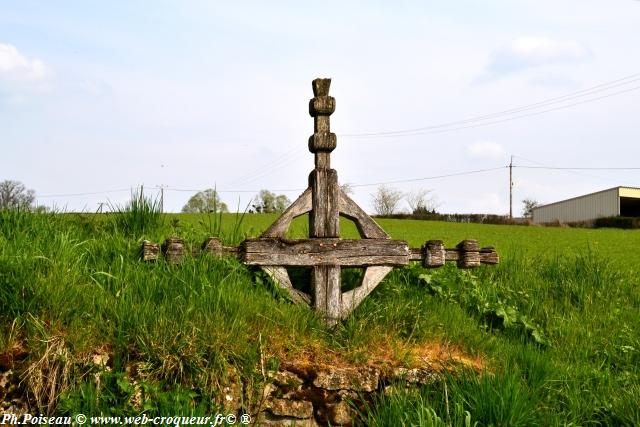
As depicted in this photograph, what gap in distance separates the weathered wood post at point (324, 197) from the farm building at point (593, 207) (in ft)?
136

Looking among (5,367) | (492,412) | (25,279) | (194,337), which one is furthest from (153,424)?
(492,412)

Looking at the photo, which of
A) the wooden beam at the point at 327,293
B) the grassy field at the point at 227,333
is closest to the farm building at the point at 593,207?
the grassy field at the point at 227,333

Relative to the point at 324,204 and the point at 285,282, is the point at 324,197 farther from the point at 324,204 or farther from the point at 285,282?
the point at 285,282

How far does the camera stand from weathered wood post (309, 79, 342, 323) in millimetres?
6199

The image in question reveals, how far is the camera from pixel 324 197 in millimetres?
6371

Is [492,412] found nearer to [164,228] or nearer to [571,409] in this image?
[571,409]

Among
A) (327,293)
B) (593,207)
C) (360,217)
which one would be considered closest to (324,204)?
(360,217)

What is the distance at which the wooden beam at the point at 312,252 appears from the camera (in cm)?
616

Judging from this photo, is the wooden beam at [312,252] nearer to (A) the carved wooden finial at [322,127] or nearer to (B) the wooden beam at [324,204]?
(B) the wooden beam at [324,204]

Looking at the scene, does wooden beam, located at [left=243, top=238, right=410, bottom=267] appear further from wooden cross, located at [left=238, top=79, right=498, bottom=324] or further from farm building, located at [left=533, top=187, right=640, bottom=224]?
farm building, located at [left=533, top=187, right=640, bottom=224]

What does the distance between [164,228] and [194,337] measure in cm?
276

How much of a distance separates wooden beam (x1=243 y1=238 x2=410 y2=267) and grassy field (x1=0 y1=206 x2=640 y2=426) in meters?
0.22

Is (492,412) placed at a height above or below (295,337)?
below

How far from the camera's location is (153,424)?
4695 mm
